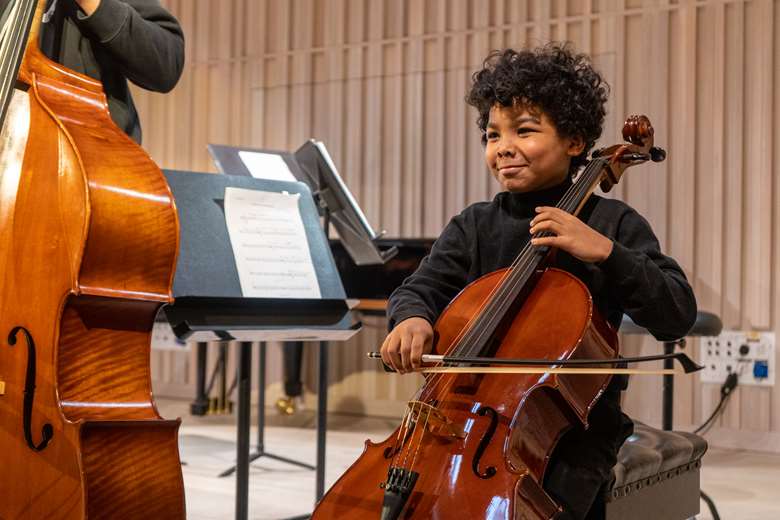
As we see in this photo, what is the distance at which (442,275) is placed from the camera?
170 cm

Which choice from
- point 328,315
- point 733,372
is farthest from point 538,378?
point 733,372

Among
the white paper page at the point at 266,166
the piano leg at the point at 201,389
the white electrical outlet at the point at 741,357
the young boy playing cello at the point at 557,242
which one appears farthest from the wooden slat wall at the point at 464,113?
the young boy playing cello at the point at 557,242

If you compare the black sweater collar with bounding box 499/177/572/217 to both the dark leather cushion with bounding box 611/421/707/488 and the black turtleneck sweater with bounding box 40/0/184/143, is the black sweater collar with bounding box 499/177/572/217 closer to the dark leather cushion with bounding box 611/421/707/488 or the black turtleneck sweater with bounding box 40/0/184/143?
the dark leather cushion with bounding box 611/421/707/488

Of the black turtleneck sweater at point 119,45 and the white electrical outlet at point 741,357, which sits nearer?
the black turtleneck sweater at point 119,45

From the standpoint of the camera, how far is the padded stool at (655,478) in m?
1.77

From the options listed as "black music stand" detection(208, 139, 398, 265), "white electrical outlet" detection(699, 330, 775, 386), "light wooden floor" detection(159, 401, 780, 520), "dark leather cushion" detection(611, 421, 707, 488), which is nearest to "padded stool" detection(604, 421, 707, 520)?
"dark leather cushion" detection(611, 421, 707, 488)

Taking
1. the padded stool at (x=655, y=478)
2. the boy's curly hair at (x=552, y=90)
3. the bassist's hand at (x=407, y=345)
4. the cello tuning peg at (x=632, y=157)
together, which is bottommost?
the padded stool at (x=655, y=478)

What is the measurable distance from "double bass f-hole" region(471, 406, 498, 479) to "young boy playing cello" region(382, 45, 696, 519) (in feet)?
0.49

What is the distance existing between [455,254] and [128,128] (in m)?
0.81

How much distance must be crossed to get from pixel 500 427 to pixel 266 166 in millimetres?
2365

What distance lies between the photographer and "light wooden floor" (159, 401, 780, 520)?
2.96m

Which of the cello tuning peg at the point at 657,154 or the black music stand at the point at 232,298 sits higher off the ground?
the cello tuning peg at the point at 657,154

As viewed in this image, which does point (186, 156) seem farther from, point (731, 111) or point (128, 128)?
point (128, 128)

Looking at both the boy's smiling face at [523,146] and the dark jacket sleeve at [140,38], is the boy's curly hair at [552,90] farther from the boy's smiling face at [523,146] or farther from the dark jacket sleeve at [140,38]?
the dark jacket sleeve at [140,38]
